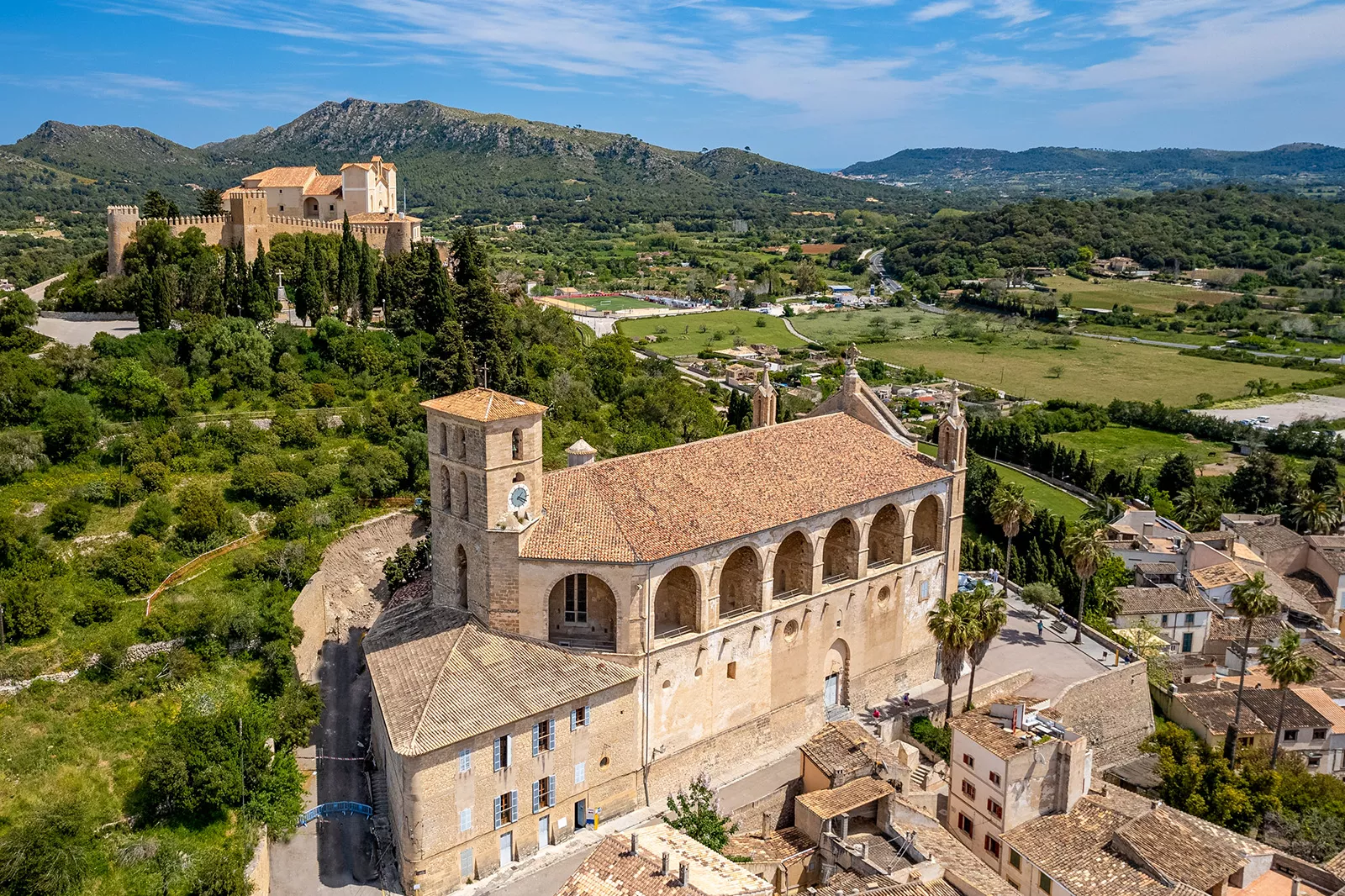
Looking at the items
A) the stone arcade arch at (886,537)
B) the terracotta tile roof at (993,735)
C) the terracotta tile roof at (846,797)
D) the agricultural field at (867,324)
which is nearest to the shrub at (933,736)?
the terracotta tile roof at (993,735)

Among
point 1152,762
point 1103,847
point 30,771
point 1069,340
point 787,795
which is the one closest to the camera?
point 30,771

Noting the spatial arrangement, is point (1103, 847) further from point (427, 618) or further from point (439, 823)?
point (427, 618)

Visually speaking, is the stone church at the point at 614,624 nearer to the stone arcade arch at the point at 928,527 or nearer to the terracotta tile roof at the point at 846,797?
the stone arcade arch at the point at 928,527

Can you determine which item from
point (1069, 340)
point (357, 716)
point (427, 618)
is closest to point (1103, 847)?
point (427, 618)

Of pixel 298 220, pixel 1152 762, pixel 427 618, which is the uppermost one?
pixel 298 220

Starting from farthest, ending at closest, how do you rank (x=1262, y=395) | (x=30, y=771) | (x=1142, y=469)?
(x=1262, y=395) < (x=1142, y=469) < (x=30, y=771)

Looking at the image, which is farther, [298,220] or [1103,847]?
[298,220]
